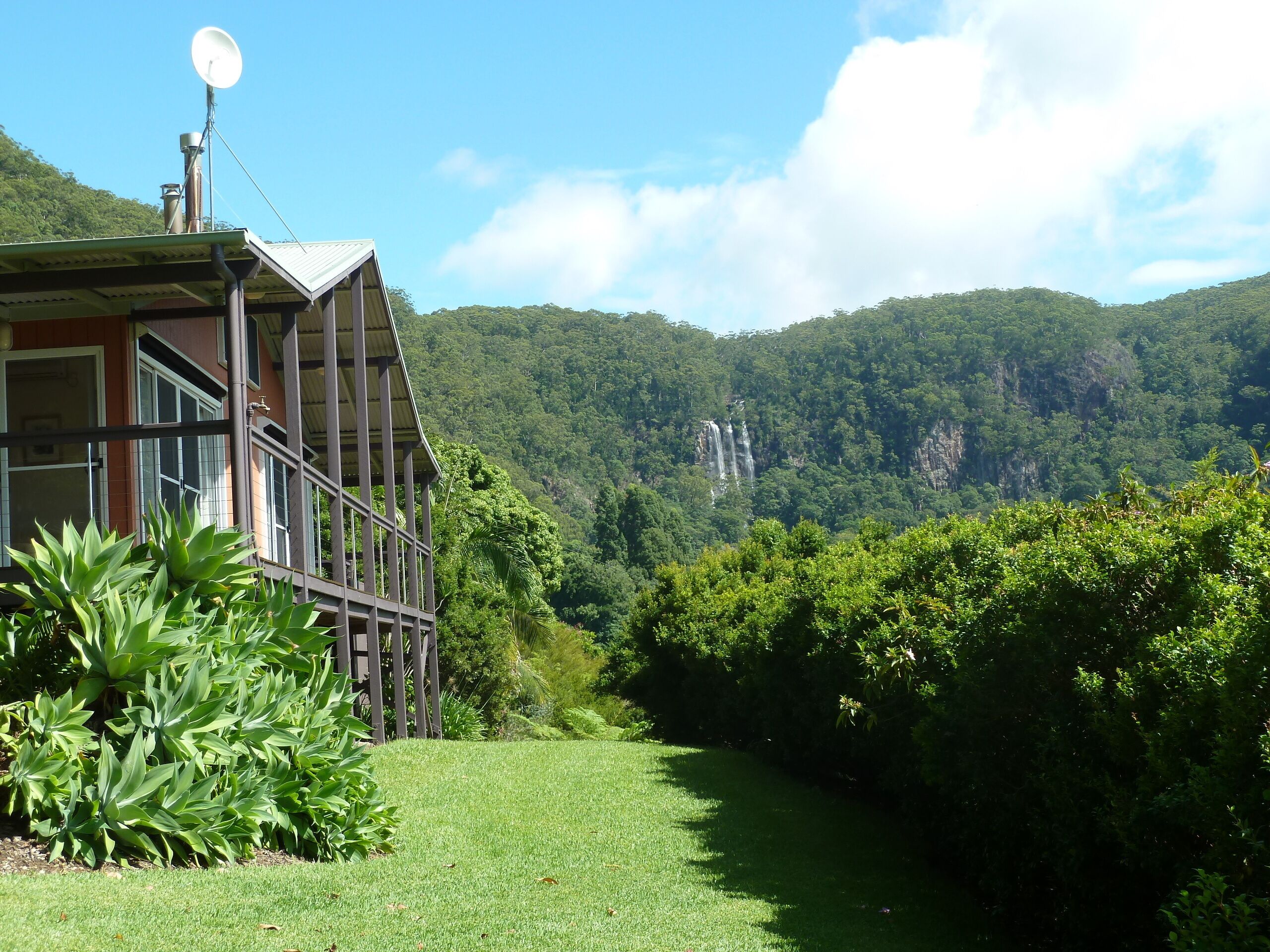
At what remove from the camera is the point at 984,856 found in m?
7.96

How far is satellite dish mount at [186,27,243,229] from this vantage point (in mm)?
11570

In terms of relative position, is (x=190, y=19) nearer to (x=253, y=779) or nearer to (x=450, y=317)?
(x=253, y=779)

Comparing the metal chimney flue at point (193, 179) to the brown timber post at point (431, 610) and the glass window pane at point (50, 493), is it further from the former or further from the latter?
the brown timber post at point (431, 610)

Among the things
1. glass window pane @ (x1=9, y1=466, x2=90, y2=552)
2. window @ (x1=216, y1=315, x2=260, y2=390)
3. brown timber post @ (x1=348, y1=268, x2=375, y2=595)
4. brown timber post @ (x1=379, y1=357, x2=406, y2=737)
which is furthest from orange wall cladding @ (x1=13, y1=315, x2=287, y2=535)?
brown timber post @ (x1=379, y1=357, x2=406, y2=737)

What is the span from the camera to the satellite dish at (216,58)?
38.0 feet

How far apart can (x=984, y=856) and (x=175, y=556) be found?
6006 millimetres

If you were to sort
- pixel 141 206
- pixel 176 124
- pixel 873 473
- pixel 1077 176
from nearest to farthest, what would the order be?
pixel 176 124 → pixel 1077 176 → pixel 141 206 → pixel 873 473

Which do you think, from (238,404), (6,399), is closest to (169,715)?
(238,404)

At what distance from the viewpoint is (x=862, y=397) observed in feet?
369

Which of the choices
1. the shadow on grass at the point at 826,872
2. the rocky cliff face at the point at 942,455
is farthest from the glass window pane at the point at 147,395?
the rocky cliff face at the point at 942,455

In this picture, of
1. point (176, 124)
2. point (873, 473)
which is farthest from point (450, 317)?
point (176, 124)

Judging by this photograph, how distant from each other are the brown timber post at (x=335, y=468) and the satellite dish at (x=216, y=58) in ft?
7.85

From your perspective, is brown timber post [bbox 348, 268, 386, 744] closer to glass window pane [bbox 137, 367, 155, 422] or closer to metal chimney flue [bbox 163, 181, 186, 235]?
metal chimney flue [bbox 163, 181, 186, 235]

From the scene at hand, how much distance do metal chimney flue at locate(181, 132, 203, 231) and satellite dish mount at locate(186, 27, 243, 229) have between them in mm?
1669
